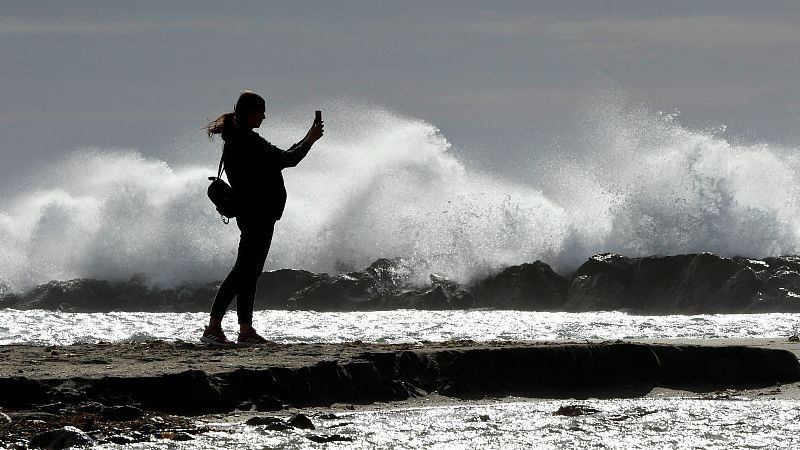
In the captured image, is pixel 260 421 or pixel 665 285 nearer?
pixel 260 421

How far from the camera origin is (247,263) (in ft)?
24.5

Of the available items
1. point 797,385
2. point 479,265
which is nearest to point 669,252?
point 479,265

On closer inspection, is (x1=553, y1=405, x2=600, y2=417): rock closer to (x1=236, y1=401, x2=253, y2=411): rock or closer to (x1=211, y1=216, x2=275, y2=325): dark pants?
(x1=236, y1=401, x2=253, y2=411): rock

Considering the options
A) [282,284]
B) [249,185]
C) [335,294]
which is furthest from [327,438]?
[282,284]

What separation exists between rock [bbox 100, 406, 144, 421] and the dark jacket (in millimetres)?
2057

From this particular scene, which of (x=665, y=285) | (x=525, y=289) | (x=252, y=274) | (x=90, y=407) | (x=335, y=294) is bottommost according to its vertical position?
(x=90, y=407)

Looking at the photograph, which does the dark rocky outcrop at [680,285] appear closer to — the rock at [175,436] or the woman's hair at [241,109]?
the woman's hair at [241,109]

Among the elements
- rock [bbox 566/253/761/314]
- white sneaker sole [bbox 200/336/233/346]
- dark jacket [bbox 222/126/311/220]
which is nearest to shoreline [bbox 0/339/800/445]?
white sneaker sole [bbox 200/336/233/346]

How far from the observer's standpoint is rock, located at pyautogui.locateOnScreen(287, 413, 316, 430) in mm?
5609

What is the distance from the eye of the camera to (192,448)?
4.98 m

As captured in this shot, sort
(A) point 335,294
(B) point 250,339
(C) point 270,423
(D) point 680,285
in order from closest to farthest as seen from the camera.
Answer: (C) point 270,423
(B) point 250,339
(D) point 680,285
(A) point 335,294

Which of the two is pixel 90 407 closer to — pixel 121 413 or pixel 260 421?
pixel 121 413

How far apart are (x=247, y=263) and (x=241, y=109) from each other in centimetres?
96

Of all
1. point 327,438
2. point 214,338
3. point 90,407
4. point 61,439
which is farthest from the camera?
point 214,338
